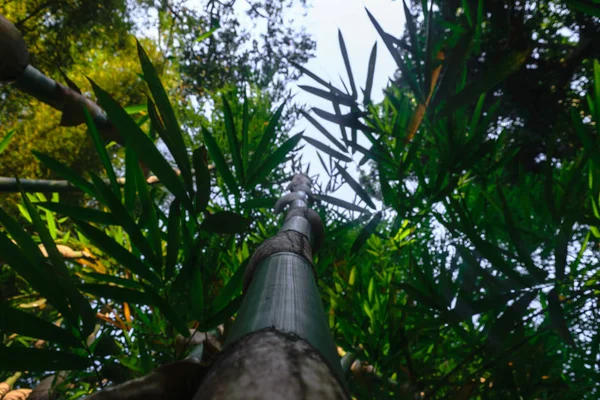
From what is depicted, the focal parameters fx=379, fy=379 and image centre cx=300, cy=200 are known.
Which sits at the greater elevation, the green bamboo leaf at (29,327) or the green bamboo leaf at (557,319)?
the green bamboo leaf at (557,319)

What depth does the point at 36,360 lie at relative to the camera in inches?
19.7

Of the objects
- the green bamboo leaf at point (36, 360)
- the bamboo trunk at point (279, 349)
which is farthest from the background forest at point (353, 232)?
the bamboo trunk at point (279, 349)

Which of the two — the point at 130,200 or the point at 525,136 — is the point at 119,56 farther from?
the point at 525,136

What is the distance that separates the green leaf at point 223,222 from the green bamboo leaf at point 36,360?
0.86 feet

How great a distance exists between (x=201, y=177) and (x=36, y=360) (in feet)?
1.11

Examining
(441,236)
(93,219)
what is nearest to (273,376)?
(93,219)

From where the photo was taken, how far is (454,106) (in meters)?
0.77

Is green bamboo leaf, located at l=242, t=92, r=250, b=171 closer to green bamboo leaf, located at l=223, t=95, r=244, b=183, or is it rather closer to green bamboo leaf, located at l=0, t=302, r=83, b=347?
green bamboo leaf, located at l=223, t=95, r=244, b=183

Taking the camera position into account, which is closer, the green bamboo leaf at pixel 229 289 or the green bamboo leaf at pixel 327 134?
the green bamboo leaf at pixel 229 289

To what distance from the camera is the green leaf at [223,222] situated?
0.65 m

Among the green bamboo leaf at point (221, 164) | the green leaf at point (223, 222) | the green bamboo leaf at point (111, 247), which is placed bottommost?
the green bamboo leaf at point (111, 247)

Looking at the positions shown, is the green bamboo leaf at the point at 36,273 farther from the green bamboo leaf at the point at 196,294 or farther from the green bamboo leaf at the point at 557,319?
the green bamboo leaf at the point at 557,319

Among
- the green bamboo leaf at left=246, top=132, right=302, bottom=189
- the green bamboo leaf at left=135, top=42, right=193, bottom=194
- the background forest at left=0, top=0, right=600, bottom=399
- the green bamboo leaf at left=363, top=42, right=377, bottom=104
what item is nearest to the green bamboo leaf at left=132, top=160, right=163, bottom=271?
the background forest at left=0, top=0, right=600, bottom=399

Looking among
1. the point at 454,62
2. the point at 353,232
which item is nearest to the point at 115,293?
the point at 454,62
